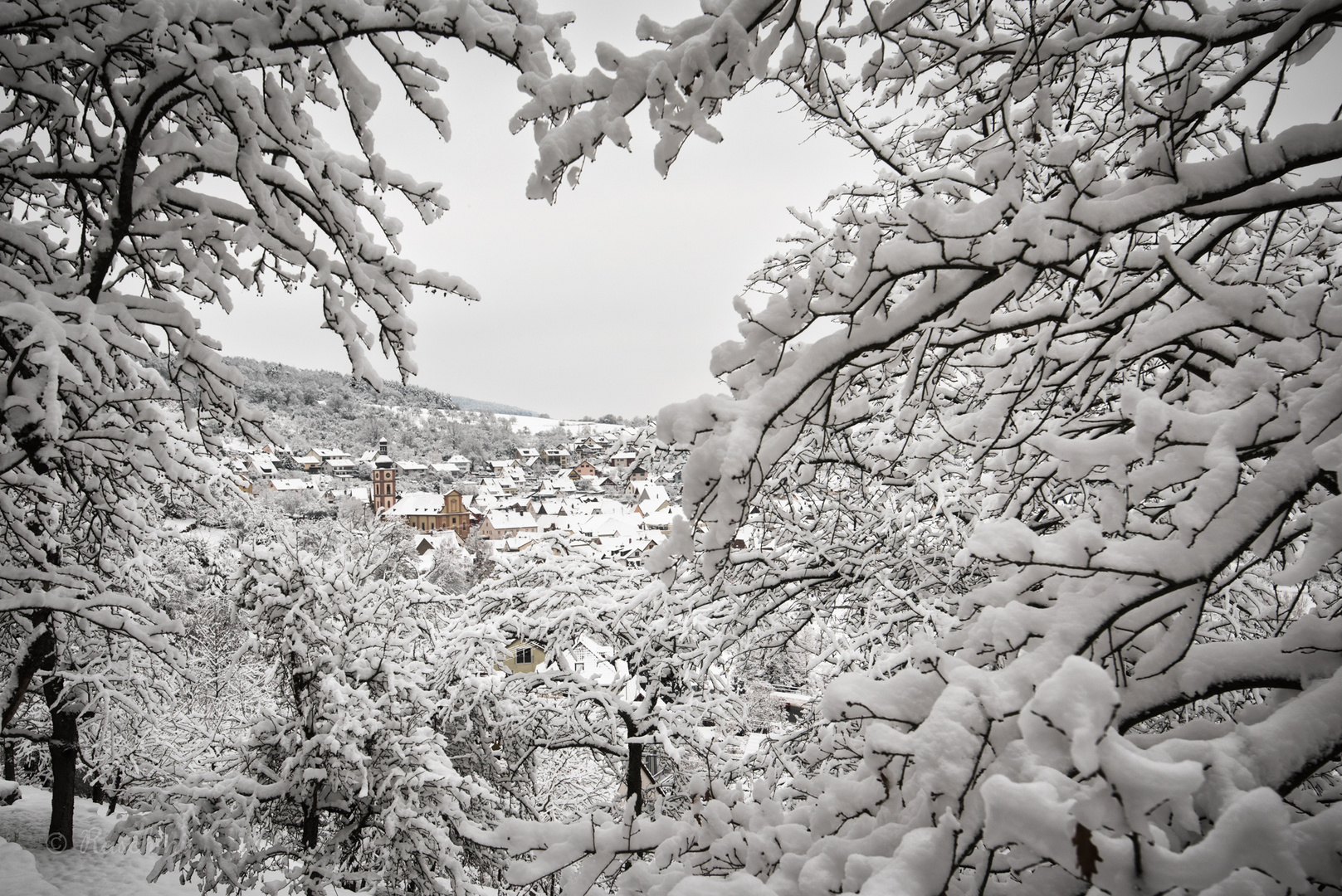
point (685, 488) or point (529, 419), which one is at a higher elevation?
point (529, 419)

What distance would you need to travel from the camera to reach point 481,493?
241 ft

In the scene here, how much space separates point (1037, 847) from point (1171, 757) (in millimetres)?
360

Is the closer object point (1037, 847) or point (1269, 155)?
point (1037, 847)

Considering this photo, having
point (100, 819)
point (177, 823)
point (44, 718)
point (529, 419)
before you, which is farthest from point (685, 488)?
point (529, 419)

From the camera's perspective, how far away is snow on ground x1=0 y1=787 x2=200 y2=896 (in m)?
5.91

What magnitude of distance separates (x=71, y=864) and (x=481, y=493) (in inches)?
2647

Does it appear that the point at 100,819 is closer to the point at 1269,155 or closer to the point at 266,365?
the point at 1269,155

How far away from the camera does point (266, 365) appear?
109125 mm

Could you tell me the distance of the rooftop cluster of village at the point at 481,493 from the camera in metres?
31.2

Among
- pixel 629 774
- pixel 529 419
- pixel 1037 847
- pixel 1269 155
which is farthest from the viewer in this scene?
→ pixel 529 419

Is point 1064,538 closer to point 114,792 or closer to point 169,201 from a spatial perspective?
point 169,201

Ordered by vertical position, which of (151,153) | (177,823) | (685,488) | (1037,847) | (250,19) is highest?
(250,19)

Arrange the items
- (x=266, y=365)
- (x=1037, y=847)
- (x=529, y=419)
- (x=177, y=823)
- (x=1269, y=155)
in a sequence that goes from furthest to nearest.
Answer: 1. (x=529, y=419)
2. (x=266, y=365)
3. (x=177, y=823)
4. (x=1269, y=155)
5. (x=1037, y=847)

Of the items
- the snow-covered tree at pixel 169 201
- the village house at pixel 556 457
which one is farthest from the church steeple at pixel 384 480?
the snow-covered tree at pixel 169 201
